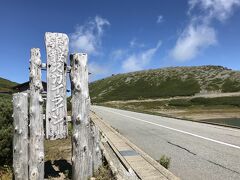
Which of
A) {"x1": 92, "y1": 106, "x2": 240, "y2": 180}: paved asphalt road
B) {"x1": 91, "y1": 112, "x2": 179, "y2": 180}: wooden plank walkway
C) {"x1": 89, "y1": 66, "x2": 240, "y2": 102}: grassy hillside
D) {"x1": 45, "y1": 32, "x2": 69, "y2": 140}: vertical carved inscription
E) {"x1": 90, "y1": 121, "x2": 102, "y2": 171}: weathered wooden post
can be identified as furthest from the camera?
{"x1": 89, "y1": 66, "x2": 240, "y2": 102}: grassy hillside

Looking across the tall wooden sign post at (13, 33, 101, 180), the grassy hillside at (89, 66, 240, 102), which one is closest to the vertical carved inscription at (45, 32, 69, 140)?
the tall wooden sign post at (13, 33, 101, 180)

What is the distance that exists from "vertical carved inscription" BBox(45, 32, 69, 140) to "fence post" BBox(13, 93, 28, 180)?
69cm

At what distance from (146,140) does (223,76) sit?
121407 mm

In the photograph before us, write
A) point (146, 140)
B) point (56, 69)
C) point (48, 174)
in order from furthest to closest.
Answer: point (146, 140)
point (48, 174)
point (56, 69)

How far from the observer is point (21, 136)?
797 cm

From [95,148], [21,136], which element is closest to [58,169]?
[95,148]

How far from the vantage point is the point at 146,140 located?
56.6ft

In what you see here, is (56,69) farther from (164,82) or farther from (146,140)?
(164,82)

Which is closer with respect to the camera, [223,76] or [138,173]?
[138,173]

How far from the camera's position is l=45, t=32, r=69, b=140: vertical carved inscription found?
859 centimetres

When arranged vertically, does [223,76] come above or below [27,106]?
above

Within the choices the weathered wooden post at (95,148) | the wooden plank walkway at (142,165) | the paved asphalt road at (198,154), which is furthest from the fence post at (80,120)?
the paved asphalt road at (198,154)

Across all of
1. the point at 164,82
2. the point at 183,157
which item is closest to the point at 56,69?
the point at 183,157

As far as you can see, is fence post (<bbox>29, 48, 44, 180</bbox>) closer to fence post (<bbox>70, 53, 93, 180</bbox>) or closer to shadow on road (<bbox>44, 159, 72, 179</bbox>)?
fence post (<bbox>70, 53, 93, 180</bbox>)
